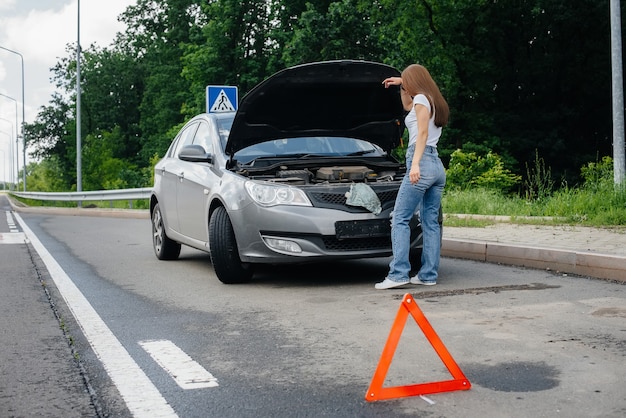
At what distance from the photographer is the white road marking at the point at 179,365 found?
4043 mm

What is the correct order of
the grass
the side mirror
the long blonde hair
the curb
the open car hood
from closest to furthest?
the long blonde hair → the curb → the open car hood → the side mirror → the grass

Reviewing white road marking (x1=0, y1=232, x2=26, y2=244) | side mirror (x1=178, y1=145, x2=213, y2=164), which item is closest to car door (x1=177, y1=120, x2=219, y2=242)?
side mirror (x1=178, y1=145, x2=213, y2=164)

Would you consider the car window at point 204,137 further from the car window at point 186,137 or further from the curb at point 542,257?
the curb at point 542,257

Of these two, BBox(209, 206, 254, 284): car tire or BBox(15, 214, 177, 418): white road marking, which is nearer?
BBox(15, 214, 177, 418): white road marking

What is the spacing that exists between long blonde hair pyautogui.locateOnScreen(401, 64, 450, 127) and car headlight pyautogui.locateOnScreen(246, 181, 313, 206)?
1283 mm

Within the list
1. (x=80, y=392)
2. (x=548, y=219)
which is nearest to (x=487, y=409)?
(x=80, y=392)

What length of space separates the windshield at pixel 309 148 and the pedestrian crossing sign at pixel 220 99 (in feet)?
25.9

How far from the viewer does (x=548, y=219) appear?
11508 mm

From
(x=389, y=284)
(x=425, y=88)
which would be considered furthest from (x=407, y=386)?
(x=425, y=88)

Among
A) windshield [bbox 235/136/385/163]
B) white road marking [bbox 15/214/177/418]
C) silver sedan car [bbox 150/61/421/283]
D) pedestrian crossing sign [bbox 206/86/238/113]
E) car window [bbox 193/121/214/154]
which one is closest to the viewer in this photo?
white road marking [bbox 15/214/177/418]

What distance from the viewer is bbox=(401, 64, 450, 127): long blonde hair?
7027 millimetres

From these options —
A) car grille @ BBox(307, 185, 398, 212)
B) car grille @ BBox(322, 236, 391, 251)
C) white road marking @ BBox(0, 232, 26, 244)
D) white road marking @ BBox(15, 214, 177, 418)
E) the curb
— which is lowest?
white road marking @ BBox(0, 232, 26, 244)

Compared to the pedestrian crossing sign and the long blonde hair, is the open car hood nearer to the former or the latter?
the long blonde hair

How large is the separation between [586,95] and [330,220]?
3021cm
